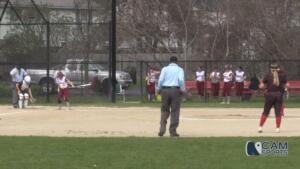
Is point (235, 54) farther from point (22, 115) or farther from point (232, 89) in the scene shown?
point (22, 115)

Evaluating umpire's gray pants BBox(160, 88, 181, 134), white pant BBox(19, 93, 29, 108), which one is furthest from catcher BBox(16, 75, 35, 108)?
umpire's gray pants BBox(160, 88, 181, 134)

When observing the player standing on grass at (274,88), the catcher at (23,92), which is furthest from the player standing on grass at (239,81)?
the player standing on grass at (274,88)

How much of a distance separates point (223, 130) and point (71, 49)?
2187 centimetres

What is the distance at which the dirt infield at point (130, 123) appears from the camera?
18.2 m

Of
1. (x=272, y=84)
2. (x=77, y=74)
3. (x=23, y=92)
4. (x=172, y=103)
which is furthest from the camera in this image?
(x=77, y=74)

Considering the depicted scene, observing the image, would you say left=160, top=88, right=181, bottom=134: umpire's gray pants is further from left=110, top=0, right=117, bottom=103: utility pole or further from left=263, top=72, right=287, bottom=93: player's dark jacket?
left=110, top=0, right=117, bottom=103: utility pole

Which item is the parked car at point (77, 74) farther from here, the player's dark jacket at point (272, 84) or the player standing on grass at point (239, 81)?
the player's dark jacket at point (272, 84)

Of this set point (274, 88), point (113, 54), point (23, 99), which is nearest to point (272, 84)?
point (274, 88)

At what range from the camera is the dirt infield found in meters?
18.2
